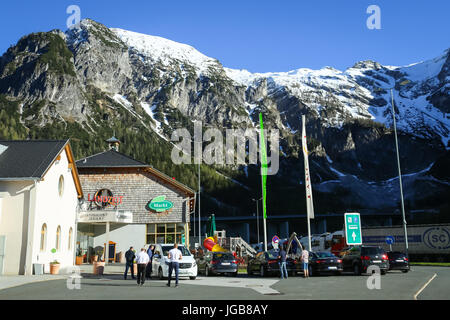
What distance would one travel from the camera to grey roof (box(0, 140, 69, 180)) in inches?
942

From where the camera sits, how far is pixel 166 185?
40.3 metres

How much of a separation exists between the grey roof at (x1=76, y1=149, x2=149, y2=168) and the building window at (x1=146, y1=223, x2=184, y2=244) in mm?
6052

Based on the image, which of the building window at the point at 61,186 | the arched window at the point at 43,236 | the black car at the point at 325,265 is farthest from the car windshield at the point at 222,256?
the building window at the point at 61,186

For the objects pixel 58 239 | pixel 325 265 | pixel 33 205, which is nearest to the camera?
pixel 325 265

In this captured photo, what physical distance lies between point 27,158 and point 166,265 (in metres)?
11.3

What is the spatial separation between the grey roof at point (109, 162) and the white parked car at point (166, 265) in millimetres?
17128

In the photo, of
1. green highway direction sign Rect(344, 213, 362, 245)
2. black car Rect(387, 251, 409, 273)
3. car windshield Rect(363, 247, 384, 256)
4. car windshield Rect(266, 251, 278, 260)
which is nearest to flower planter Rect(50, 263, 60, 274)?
car windshield Rect(266, 251, 278, 260)

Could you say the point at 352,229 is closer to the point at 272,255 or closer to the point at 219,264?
the point at 272,255

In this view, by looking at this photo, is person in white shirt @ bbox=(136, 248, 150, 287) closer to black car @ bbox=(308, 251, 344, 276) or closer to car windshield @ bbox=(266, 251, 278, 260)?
car windshield @ bbox=(266, 251, 278, 260)

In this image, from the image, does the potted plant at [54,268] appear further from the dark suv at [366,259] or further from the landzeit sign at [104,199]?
the dark suv at [366,259]

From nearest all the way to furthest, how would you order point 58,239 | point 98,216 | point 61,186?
point 58,239
point 61,186
point 98,216

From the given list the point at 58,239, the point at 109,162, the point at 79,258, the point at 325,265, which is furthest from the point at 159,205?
the point at 325,265

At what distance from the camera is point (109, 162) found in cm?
4069
